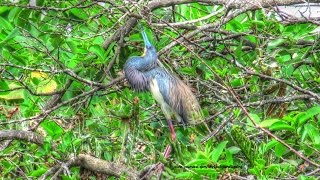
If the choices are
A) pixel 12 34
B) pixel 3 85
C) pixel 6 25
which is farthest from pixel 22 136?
pixel 6 25

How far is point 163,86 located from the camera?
3.85m

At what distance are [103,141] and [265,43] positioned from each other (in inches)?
31.9

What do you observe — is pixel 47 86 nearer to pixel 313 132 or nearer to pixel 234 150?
pixel 234 150

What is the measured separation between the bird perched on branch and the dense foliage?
0.15 ft

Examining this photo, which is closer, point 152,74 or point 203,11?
point 203,11

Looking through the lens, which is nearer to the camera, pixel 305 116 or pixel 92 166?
pixel 305 116

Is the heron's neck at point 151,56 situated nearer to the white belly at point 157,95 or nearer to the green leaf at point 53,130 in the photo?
the white belly at point 157,95

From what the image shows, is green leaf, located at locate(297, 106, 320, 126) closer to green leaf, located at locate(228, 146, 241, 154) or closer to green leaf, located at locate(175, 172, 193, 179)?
green leaf, located at locate(228, 146, 241, 154)

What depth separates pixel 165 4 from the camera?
3348 mm

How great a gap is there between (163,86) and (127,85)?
0.69 ft

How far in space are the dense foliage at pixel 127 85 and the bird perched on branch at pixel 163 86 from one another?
0.15ft

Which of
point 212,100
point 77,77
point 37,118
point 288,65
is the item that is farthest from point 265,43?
point 37,118

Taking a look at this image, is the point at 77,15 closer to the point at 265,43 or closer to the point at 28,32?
the point at 28,32

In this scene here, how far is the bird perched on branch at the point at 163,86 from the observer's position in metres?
3.52
